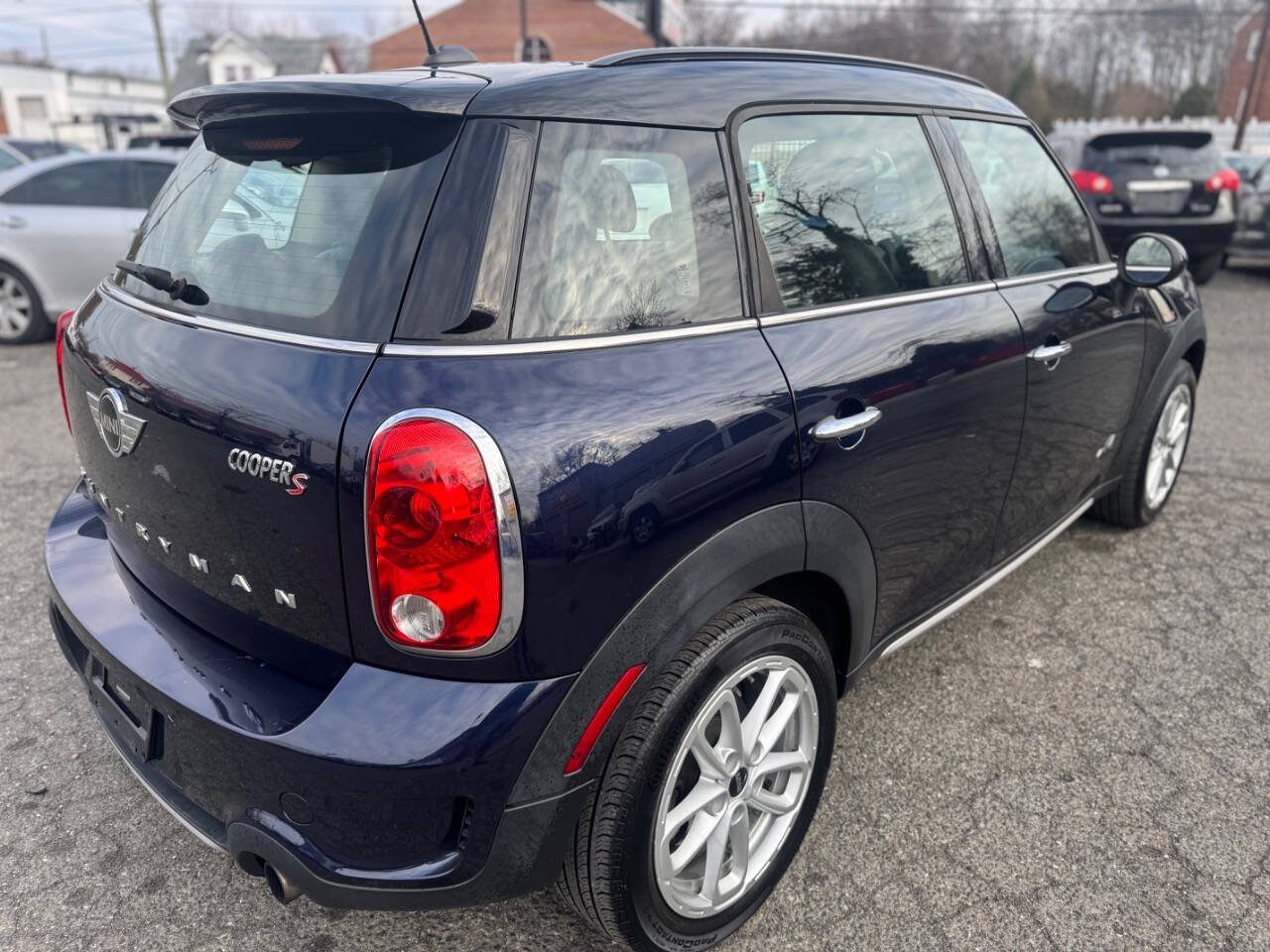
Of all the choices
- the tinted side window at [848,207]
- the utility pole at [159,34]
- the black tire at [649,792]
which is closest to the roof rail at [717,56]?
the tinted side window at [848,207]

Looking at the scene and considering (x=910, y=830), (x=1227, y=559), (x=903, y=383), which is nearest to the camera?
(x=903, y=383)

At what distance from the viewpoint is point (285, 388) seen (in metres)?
1.62

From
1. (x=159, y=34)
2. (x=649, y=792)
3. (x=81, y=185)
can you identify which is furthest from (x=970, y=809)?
(x=159, y=34)

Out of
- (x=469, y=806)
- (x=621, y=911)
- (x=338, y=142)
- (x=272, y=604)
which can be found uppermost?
(x=338, y=142)

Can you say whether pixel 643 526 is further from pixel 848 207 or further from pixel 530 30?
pixel 530 30

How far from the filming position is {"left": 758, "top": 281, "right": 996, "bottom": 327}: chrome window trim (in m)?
2.01

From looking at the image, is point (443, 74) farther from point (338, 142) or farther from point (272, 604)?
point (272, 604)

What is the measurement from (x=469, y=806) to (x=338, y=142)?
1.24 metres

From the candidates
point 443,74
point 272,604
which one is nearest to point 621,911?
point 272,604

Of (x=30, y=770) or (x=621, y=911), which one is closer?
(x=621, y=911)

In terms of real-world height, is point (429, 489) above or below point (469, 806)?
above

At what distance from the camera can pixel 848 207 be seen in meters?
2.31

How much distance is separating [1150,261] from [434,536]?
9.83 ft

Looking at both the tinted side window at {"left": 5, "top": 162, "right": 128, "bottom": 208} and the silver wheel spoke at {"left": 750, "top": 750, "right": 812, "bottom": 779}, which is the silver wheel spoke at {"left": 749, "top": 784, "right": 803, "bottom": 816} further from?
the tinted side window at {"left": 5, "top": 162, "right": 128, "bottom": 208}
